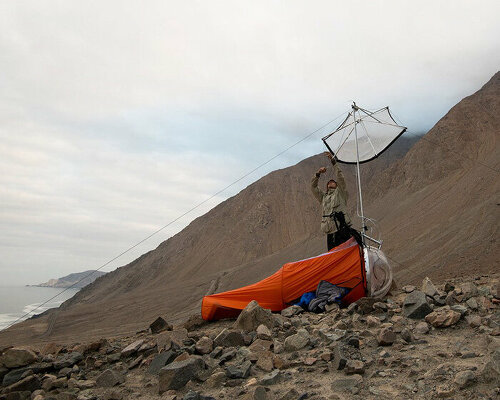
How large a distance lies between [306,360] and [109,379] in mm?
2115

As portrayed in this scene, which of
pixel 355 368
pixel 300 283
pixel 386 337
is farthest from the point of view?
pixel 300 283

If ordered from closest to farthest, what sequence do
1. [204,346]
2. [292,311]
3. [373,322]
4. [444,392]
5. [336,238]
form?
[444,392]
[204,346]
[373,322]
[292,311]
[336,238]

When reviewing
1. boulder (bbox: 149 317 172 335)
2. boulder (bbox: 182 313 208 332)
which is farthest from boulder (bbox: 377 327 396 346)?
boulder (bbox: 149 317 172 335)

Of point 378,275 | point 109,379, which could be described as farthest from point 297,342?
point 378,275

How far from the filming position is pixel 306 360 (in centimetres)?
384

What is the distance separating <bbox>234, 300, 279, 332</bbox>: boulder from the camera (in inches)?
204

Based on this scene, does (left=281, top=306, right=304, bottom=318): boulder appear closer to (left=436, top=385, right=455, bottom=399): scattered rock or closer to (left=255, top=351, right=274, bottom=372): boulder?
(left=255, top=351, right=274, bottom=372): boulder

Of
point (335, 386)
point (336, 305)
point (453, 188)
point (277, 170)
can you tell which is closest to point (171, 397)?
point (335, 386)

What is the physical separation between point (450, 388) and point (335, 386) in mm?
877

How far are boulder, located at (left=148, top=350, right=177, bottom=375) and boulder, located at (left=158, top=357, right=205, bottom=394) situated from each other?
47cm

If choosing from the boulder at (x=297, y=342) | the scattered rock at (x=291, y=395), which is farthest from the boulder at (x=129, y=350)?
the scattered rock at (x=291, y=395)

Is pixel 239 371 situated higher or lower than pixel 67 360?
lower

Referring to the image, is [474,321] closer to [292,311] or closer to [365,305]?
[365,305]

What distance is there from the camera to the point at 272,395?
3.23 metres
